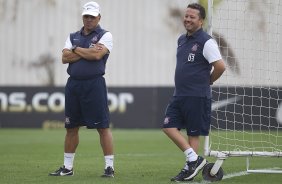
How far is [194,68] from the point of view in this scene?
1029 cm

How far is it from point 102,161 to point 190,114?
10.5 ft

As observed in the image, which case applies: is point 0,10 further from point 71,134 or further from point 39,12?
point 71,134

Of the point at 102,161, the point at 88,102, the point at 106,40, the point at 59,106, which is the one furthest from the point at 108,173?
the point at 59,106

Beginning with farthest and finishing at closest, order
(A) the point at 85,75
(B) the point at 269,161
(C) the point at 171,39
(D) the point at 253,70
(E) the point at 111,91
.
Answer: (C) the point at 171,39 → (E) the point at 111,91 → (D) the point at 253,70 → (B) the point at 269,161 → (A) the point at 85,75

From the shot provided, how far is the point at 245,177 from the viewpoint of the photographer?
10.8m

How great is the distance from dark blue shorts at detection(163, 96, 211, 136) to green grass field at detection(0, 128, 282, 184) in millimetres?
655

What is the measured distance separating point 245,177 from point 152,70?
1619 cm

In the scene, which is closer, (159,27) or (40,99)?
(40,99)

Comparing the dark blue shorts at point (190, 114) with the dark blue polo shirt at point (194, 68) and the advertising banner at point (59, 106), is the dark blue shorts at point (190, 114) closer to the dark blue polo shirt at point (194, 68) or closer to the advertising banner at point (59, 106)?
the dark blue polo shirt at point (194, 68)

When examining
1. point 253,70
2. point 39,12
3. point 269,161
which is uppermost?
point 39,12

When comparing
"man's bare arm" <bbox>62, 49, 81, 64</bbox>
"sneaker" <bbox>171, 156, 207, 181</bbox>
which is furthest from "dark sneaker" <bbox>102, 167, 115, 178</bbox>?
"man's bare arm" <bbox>62, 49, 81, 64</bbox>

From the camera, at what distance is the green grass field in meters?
10.5

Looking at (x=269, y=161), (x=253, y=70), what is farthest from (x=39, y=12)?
(x=269, y=161)

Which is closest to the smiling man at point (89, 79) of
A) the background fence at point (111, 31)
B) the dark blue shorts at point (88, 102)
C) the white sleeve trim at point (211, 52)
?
the dark blue shorts at point (88, 102)
